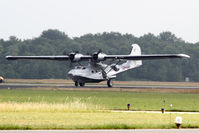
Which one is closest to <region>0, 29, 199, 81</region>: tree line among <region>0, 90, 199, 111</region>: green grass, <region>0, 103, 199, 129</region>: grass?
<region>0, 90, 199, 111</region>: green grass

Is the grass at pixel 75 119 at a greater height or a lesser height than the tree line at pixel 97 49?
lesser

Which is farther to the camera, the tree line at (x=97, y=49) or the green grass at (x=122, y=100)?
the tree line at (x=97, y=49)

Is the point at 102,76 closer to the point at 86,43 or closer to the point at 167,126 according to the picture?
the point at 167,126

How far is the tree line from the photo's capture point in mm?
123000

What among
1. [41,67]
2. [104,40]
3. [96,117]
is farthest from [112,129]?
[104,40]

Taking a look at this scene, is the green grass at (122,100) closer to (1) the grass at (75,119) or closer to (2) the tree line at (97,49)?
(1) the grass at (75,119)

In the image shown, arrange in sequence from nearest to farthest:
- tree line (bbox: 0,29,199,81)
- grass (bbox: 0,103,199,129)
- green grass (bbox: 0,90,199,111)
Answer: grass (bbox: 0,103,199,129)
green grass (bbox: 0,90,199,111)
tree line (bbox: 0,29,199,81)

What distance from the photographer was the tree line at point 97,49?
404 feet

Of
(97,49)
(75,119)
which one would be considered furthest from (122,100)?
(97,49)

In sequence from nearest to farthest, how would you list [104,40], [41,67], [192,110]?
[192,110] → [41,67] → [104,40]

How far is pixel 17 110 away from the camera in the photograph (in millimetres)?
33469

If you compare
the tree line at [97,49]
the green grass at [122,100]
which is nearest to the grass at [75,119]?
the green grass at [122,100]

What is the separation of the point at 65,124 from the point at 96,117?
14.6ft

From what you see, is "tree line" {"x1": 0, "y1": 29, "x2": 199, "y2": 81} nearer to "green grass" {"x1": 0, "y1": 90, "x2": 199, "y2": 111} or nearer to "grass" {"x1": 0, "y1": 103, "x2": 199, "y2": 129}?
"green grass" {"x1": 0, "y1": 90, "x2": 199, "y2": 111}
